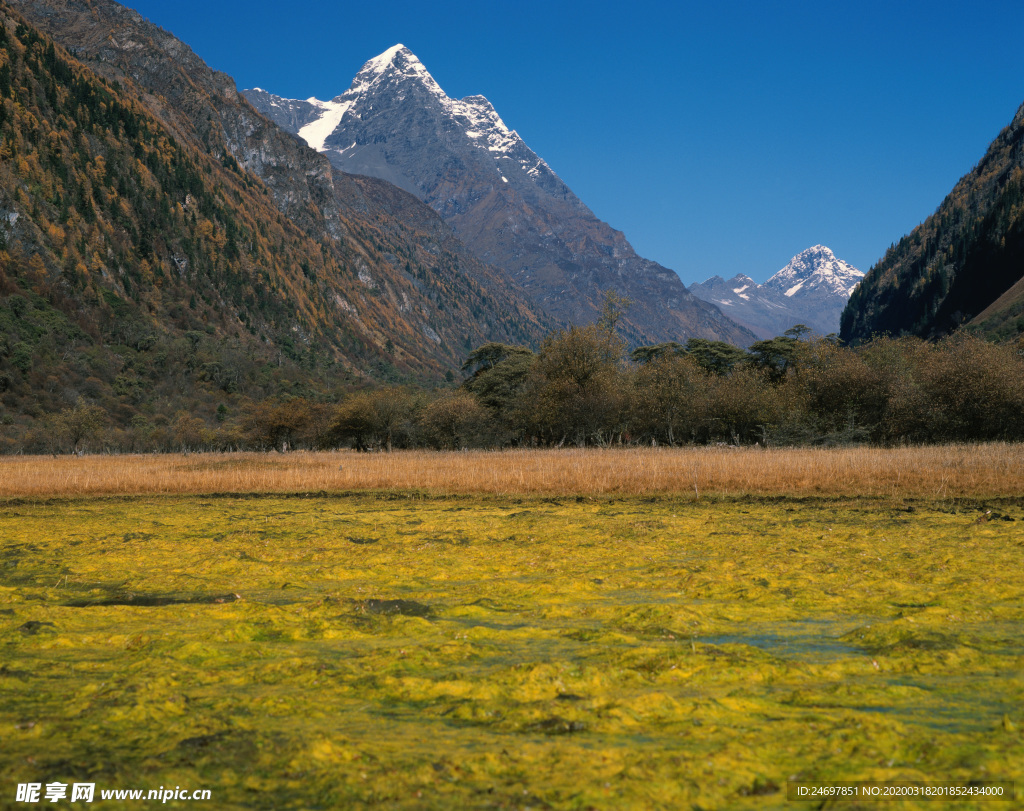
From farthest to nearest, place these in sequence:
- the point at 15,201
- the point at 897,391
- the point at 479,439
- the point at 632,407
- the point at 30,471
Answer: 1. the point at 15,201
2. the point at 479,439
3. the point at 632,407
4. the point at 897,391
5. the point at 30,471

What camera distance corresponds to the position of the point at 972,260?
149m

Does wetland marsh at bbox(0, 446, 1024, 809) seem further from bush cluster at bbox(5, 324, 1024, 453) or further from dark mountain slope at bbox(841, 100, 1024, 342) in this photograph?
dark mountain slope at bbox(841, 100, 1024, 342)

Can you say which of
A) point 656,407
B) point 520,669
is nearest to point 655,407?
point 656,407

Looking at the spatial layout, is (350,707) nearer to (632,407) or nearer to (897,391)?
(897,391)

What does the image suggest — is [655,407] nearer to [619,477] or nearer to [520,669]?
[619,477]

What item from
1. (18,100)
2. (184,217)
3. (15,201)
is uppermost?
(18,100)

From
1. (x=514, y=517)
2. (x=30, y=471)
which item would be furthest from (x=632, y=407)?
(x=30, y=471)

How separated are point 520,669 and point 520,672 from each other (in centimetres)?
6

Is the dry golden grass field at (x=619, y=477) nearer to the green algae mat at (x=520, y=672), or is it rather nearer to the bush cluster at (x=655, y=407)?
the bush cluster at (x=655, y=407)

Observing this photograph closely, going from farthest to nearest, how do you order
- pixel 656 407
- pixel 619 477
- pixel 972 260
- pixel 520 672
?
pixel 972 260, pixel 656 407, pixel 619 477, pixel 520 672

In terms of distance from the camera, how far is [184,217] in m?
155

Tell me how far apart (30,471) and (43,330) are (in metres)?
75.5

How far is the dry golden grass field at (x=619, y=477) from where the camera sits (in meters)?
24.3

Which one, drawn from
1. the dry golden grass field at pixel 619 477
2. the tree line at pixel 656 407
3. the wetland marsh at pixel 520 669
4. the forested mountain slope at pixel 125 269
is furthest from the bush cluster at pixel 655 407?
the wetland marsh at pixel 520 669
